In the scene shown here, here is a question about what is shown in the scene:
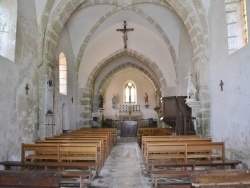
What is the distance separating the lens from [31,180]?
117 inches

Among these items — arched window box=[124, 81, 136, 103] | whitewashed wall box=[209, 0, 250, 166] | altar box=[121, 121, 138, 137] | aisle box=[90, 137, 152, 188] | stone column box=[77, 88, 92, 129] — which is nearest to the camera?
aisle box=[90, 137, 152, 188]

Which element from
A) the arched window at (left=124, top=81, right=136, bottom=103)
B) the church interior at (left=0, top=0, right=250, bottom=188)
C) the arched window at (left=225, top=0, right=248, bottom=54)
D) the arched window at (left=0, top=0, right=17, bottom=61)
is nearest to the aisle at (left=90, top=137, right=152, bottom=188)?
the church interior at (left=0, top=0, right=250, bottom=188)

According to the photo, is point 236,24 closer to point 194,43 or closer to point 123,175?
point 194,43

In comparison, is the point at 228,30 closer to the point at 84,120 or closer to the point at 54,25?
the point at 54,25

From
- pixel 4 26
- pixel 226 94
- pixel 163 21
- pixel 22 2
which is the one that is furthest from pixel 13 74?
pixel 163 21

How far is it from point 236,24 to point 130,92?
17343mm

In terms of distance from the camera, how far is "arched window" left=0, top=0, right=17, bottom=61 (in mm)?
6115

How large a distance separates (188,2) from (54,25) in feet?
14.7

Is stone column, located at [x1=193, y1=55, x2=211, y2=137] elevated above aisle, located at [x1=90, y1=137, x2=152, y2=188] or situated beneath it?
elevated above

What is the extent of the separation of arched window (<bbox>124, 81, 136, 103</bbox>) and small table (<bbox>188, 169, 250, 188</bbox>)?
20570 millimetres

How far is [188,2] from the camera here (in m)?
8.34

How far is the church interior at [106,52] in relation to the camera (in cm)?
589

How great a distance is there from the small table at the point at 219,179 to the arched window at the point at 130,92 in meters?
20.6

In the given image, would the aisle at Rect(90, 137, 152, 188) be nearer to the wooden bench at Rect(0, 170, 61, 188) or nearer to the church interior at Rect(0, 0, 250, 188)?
the church interior at Rect(0, 0, 250, 188)
